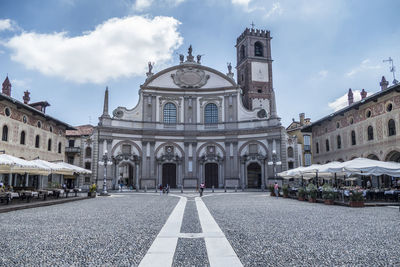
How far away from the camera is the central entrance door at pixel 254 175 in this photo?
1651 inches

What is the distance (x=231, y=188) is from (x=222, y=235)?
108 feet

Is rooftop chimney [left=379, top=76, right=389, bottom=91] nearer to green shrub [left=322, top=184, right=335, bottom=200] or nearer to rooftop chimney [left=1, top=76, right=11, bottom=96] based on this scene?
green shrub [left=322, top=184, right=335, bottom=200]

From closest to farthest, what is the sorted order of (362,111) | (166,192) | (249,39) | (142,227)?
(142,227) < (362,111) < (166,192) < (249,39)

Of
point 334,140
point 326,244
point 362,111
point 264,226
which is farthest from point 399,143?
point 326,244

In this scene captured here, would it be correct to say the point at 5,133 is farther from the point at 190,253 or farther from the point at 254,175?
the point at 254,175

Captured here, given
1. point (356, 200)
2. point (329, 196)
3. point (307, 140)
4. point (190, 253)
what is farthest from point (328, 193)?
point (307, 140)

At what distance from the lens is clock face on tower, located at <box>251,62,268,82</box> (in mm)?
47000

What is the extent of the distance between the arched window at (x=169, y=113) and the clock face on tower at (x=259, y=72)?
12507 mm

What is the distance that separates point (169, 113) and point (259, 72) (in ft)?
48.5

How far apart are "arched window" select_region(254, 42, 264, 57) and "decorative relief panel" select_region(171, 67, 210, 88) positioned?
950 cm

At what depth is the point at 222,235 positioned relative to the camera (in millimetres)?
7902

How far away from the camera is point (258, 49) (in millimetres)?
49219

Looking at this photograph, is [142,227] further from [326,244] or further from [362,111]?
[362,111]

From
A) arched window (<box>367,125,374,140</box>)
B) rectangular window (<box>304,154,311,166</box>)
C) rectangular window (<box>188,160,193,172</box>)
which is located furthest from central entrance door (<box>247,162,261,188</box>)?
arched window (<box>367,125,374,140</box>)
